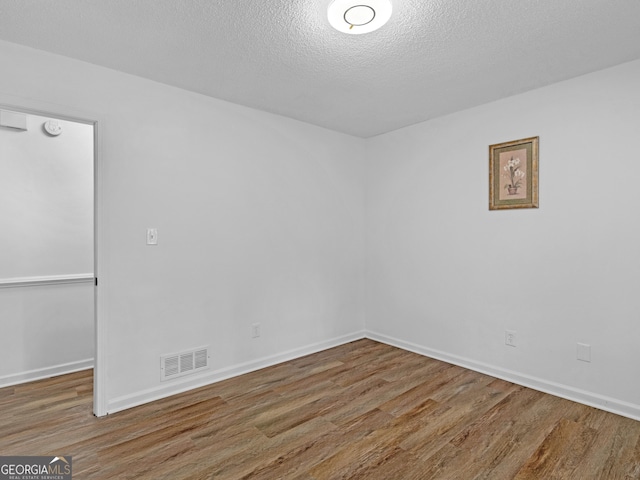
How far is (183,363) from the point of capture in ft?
9.52

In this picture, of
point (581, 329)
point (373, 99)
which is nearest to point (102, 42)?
point (373, 99)

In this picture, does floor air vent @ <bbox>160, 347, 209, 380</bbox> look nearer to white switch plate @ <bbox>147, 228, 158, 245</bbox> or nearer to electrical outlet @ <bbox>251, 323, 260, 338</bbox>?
electrical outlet @ <bbox>251, 323, 260, 338</bbox>

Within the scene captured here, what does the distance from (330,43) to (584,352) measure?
282 centimetres

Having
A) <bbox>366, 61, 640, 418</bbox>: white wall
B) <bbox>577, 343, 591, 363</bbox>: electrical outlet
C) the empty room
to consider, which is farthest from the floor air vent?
<bbox>577, 343, 591, 363</bbox>: electrical outlet

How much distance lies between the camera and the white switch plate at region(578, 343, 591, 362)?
8.71 ft

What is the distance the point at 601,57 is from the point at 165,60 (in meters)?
2.90

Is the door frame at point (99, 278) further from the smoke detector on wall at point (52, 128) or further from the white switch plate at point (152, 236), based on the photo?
the smoke detector on wall at point (52, 128)

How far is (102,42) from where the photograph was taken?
7.20 ft

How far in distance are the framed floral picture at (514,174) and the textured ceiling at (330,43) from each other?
45cm

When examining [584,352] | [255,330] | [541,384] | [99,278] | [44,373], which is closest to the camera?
[99,278]

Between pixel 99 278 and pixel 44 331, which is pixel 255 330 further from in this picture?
pixel 44 331

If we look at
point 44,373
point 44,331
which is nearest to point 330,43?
point 44,331

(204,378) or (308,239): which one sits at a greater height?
(308,239)

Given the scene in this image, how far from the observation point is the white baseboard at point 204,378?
260 centimetres
